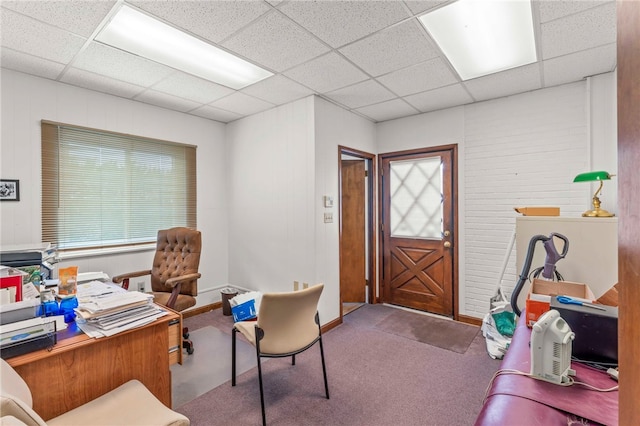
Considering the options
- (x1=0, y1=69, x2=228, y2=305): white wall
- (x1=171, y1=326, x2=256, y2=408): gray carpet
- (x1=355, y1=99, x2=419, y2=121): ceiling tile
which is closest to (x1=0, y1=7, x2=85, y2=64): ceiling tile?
(x1=0, y1=69, x2=228, y2=305): white wall

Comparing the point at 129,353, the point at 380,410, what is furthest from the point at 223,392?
the point at 380,410

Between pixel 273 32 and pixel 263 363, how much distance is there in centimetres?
268

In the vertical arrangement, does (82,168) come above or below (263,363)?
above

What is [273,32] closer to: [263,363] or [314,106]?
[314,106]

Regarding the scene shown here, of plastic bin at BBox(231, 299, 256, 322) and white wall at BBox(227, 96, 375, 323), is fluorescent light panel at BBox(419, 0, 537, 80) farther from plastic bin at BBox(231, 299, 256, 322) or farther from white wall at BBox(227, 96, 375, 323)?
plastic bin at BBox(231, 299, 256, 322)

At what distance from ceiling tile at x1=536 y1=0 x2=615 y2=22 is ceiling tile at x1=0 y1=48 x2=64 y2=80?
3694 mm

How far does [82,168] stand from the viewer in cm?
305

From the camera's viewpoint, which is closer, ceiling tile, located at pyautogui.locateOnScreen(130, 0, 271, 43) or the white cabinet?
ceiling tile, located at pyautogui.locateOnScreen(130, 0, 271, 43)

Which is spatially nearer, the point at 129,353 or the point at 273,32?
the point at 129,353

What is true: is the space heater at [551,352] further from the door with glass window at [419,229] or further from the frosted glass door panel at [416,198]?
the frosted glass door panel at [416,198]

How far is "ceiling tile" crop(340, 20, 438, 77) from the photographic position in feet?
6.95

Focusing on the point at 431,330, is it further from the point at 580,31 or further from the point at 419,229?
the point at 580,31

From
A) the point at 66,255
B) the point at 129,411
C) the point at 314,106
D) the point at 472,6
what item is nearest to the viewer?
the point at 129,411

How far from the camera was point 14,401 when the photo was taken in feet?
2.90
